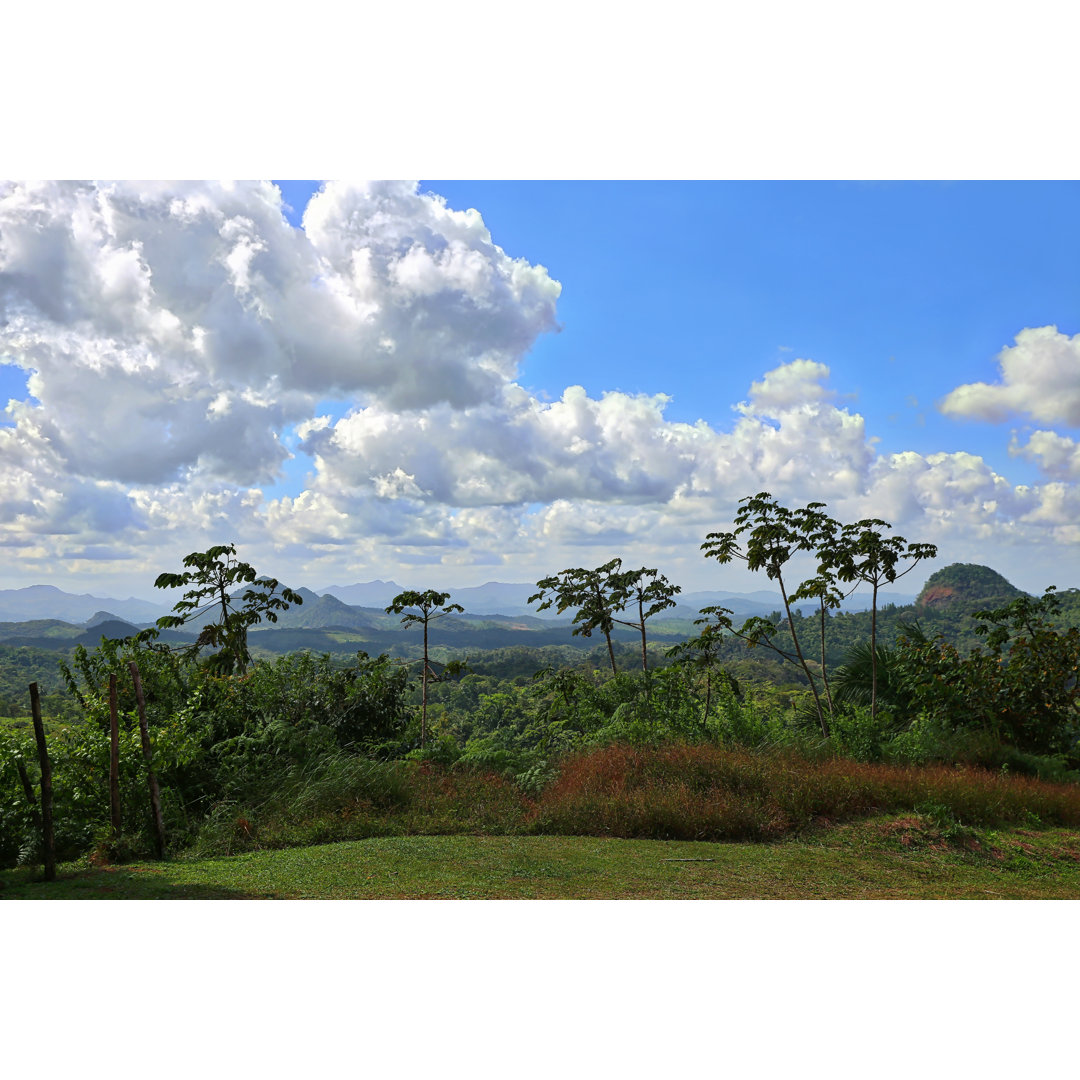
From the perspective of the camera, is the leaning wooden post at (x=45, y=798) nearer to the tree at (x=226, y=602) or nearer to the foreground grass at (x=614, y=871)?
the foreground grass at (x=614, y=871)

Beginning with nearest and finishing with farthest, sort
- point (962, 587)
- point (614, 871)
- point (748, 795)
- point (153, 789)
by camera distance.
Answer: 1. point (614, 871)
2. point (153, 789)
3. point (748, 795)
4. point (962, 587)

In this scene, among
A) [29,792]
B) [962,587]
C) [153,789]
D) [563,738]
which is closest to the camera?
[29,792]

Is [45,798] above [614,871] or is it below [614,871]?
above

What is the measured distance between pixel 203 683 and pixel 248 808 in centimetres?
251

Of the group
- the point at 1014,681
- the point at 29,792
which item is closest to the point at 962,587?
the point at 1014,681

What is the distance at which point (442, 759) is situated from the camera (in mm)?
9680

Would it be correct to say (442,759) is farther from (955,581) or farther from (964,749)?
(955,581)

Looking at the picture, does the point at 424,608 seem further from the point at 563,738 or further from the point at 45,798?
the point at 45,798

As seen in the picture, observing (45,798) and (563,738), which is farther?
(563,738)

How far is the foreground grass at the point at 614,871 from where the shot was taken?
5293 mm

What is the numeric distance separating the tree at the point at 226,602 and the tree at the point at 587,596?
176 inches

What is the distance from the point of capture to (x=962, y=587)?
6838 cm

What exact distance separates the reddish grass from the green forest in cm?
3

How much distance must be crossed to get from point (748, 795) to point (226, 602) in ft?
28.0
